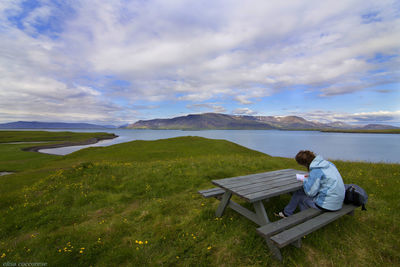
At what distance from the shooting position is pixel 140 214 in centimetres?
629

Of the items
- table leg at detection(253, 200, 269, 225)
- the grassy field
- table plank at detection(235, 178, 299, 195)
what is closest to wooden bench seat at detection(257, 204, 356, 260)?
table leg at detection(253, 200, 269, 225)

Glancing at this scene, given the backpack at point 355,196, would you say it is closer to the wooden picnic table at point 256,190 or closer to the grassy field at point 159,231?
the grassy field at point 159,231

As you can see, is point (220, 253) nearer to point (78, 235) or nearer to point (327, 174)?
point (327, 174)

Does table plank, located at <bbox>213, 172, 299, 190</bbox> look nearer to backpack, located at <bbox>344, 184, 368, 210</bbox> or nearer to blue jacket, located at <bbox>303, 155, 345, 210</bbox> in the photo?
blue jacket, located at <bbox>303, 155, 345, 210</bbox>

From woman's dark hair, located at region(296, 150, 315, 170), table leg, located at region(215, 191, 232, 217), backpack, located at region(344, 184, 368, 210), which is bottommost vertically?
table leg, located at region(215, 191, 232, 217)

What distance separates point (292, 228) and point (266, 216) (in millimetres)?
738

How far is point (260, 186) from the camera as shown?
5230 millimetres

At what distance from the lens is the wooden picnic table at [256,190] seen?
4.52 m

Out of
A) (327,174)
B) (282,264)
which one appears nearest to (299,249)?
(282,264)

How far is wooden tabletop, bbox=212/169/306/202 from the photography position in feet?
14.8

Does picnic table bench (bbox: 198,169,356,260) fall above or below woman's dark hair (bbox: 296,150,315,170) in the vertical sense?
below

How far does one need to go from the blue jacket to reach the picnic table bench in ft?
0.92

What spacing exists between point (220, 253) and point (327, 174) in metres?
3.57

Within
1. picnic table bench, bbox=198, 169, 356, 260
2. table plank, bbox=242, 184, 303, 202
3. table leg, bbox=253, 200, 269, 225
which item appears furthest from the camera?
table leg, bbox=253, 200, 269, 225
